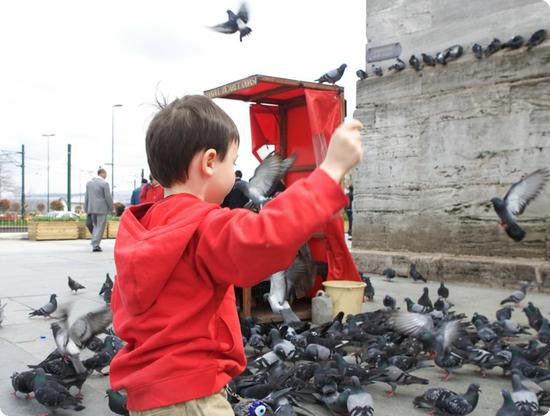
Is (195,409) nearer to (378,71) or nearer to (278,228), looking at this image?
(278,228)

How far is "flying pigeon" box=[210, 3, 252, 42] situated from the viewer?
4844 mm

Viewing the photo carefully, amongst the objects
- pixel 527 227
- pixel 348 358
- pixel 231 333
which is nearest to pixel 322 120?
pixel 348 358

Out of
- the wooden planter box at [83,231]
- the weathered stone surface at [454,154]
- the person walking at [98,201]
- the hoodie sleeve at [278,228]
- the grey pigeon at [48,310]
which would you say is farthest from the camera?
the wooden planter box at [83,231]

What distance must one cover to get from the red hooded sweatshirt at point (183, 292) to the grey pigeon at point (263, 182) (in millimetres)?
3544

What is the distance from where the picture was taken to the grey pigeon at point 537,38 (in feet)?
25.6

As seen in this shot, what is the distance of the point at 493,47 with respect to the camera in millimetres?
8250

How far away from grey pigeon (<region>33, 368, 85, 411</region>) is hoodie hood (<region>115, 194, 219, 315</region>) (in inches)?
82.1

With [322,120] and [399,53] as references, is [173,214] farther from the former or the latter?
[399,53]

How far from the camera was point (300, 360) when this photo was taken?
420 centimetres

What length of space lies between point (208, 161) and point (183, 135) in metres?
0.10

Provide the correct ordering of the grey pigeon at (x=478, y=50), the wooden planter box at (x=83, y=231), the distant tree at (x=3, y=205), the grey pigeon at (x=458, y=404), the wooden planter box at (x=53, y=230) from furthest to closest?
the distant tree at (x=3, y=205), the wooden planter box at (x=83, y=231), the wooden planter box at (x=53, y=230), the grey pigeon at (x=478, y=50), the grey pigeon at (x=458, y=404)

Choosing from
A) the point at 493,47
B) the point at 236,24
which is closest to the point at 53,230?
the point at 493,47

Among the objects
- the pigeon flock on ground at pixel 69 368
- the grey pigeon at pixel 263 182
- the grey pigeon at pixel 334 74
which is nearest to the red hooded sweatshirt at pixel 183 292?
the pigeon flock on ground at pixel 69 368

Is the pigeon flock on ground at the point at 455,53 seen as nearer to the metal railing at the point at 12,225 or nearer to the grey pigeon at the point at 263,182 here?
the grey pigeon at the point at 263,182
